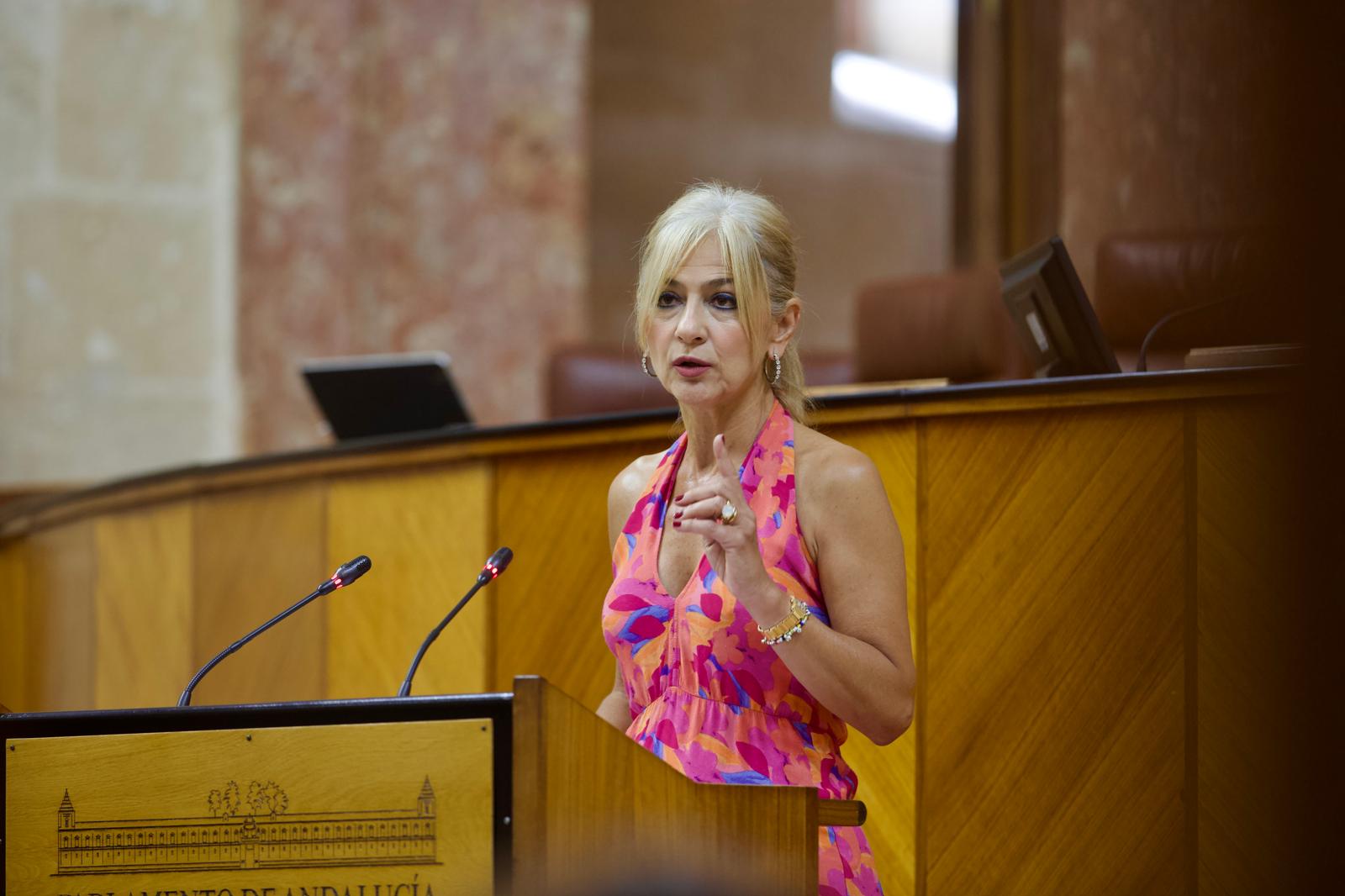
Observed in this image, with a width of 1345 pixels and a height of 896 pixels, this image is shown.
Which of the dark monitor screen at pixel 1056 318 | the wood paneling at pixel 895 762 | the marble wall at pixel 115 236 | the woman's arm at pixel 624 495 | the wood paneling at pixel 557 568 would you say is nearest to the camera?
the woman's arm at pixel 624 495

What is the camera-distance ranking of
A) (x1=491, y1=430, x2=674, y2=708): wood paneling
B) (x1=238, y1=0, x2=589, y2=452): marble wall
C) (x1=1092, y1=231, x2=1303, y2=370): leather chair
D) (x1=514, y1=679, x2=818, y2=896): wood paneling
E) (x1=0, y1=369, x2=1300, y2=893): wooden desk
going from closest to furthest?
(x1=514, y1=679, x2=818, y2=896): wood paneling → (x1=0, y1=369, x2=1300, y2=893): wooden desk → (x1=491, y1=430, x2=674, y2=708): wood paneling → (x1=1092, y1=231, x2=1303, y2=370): leather chair → (x1=238, y1=0, x2=589, y2=452): marble wall

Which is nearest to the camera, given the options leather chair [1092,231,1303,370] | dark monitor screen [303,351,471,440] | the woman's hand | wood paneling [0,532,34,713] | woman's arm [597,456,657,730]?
the woman's hand

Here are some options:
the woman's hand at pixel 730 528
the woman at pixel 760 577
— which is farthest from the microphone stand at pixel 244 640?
the woman's hand at pixel 730 528

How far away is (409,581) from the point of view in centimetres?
325

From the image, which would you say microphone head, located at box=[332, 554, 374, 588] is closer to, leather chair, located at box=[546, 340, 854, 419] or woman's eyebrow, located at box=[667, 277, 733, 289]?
woman's eyebrow, located at box=[667, 277, 733, 289]

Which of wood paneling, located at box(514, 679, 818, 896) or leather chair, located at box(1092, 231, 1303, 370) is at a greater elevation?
leather chair, located at box(1092, 231, 1303, 370)

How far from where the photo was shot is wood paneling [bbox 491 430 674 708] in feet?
9.53

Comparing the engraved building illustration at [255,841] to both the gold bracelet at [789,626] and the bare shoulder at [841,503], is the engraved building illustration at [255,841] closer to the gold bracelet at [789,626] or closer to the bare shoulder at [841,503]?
the gold bracelet at [789,626]

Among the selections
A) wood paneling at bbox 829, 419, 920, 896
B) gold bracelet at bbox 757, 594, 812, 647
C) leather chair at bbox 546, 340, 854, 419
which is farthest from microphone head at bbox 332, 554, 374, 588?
leather chair at bbox 546, 340, 854, 419

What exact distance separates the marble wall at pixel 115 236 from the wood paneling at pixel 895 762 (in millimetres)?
3820

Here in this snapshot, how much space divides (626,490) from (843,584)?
0.43m

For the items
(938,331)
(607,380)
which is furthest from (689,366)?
(607,380)

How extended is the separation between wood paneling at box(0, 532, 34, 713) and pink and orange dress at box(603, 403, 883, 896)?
2.92 metres

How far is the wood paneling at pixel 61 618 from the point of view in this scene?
3.99 metres
